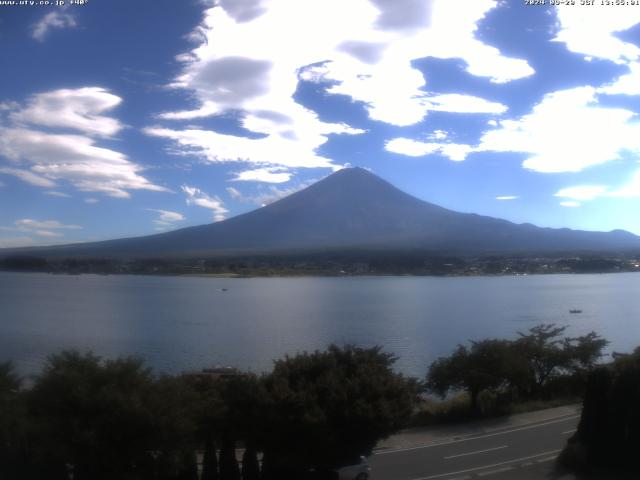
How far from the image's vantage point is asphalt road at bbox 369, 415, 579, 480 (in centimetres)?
1041

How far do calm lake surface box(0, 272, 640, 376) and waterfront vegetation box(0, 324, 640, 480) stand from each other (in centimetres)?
1593

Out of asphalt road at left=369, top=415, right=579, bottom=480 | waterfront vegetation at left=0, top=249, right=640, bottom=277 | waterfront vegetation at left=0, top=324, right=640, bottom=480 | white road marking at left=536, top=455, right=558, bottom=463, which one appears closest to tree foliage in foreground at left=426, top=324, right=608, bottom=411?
asphalt road at left=369, top=415, right=579, bottom=480

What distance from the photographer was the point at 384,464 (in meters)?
11.3

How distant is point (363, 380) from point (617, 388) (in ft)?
13.0

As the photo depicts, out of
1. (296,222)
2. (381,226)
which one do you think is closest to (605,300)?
(381,226)

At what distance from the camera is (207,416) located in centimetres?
926

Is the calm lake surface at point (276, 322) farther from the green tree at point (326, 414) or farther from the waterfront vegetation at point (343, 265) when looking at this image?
the waterfront vegetation at point (343, 265)

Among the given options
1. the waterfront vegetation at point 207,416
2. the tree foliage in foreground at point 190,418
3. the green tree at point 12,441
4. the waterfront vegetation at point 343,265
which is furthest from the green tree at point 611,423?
the waterfront vegetation at point 343,265

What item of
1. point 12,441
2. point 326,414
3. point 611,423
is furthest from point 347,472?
point 12,441

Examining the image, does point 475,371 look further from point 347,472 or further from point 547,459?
point 347,472

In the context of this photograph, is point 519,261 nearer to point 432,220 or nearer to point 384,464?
point 432,220

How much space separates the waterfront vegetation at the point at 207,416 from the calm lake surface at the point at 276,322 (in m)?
15.9

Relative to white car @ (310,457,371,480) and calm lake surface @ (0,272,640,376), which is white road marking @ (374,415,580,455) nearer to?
white car @ (310,457,371,480)

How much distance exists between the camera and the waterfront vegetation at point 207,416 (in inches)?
318
